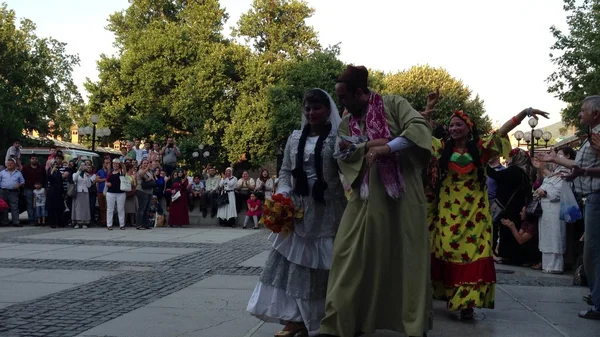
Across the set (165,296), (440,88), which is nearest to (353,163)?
(165,296)

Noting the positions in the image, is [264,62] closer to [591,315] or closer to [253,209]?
[253,209]

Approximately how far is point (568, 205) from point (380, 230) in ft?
14.7

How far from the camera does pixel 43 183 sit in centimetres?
1736

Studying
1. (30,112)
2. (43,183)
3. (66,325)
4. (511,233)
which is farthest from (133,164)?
(30,112)

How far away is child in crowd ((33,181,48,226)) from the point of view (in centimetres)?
1689

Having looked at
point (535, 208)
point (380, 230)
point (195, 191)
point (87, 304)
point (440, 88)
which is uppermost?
point (440, 88)

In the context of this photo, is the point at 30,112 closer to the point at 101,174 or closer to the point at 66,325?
the point at 101,174

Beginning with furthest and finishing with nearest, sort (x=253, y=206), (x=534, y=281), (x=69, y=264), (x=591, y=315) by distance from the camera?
(x=253, y=206) < (x=69, y=264) < (x=534, y=281) < (x=591, y=315)

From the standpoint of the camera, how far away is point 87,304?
20.5 feet

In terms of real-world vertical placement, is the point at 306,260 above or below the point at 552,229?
below

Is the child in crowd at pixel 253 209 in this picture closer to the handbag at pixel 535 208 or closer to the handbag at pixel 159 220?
the handbag at pixel 159 220

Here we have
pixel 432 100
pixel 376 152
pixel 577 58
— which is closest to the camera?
pixel 376 152

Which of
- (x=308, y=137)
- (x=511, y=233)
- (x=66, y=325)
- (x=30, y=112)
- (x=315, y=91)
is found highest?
(x=30, y=112)

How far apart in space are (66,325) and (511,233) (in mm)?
7202
